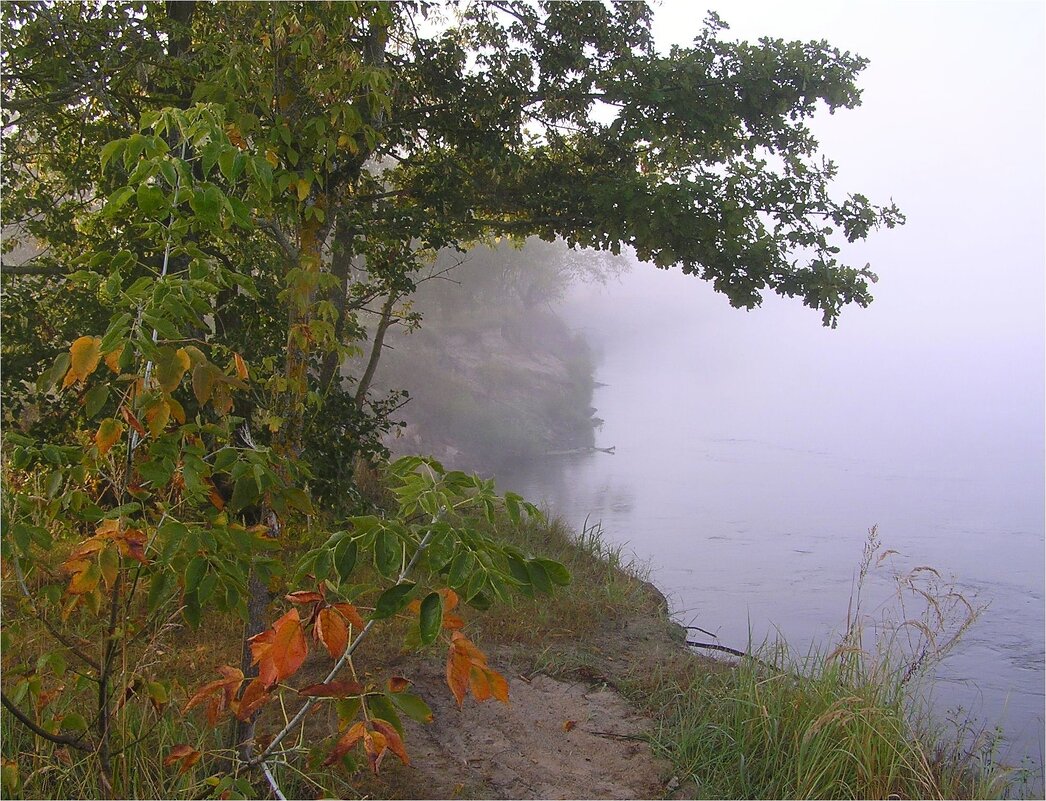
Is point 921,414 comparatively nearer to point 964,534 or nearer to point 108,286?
point 964,534

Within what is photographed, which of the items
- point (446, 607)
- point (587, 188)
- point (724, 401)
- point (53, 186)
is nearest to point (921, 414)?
point (724, 401)

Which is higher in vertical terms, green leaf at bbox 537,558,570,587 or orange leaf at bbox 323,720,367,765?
green leaf at bbox 537,558,570,587

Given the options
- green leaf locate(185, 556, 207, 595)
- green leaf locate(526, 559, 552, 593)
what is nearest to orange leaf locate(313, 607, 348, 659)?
green leaf locate(526, 559, 552, 593)

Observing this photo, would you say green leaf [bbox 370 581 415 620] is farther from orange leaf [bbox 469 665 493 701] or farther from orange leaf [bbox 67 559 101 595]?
orange leaf [bbox 67 559 101 595]

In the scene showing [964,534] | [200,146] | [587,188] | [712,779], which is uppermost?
[587,188]

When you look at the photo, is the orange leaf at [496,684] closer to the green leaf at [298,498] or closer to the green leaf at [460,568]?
the green leaf at [460,568]

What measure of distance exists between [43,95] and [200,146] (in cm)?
342

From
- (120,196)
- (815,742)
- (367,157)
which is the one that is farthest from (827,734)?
(367,157)

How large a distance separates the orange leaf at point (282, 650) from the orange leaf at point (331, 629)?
0.11 feet

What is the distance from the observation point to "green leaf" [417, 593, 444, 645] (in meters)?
1.49

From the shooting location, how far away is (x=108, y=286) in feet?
6.11

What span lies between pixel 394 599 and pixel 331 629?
0.12 meters

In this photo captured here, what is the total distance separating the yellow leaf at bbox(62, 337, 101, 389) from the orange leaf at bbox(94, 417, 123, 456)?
0.15m

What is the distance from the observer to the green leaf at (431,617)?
149cm
